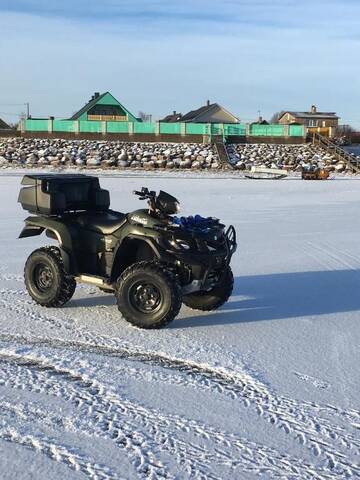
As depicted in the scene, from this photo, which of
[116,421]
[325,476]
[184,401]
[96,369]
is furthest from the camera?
[96,369]

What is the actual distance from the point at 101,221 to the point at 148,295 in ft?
3.26

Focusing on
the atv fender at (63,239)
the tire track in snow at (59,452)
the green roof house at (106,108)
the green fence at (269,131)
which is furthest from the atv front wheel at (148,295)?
the green roof house at (106,108)

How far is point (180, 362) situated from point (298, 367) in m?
0.87

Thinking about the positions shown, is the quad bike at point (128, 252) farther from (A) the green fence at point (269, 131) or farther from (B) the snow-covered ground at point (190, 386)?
(A) the green fence at point (269, 131)

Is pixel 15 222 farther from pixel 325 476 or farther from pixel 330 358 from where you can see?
pixel 325 476

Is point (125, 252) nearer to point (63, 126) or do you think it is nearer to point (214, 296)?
point (214, 296)

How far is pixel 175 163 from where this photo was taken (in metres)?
38.8

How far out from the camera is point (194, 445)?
11.9 ft

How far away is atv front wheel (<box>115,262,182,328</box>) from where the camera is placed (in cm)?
563

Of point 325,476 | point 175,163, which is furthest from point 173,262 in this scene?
point 175,163

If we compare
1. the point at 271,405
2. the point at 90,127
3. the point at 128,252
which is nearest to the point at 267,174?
the point at 90,127

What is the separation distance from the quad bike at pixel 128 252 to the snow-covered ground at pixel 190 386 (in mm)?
217

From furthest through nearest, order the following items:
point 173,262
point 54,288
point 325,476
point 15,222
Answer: point 15,222 → point 54,288 → point 173,262 → point 325,476

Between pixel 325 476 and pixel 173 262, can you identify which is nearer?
pixel 325 476
